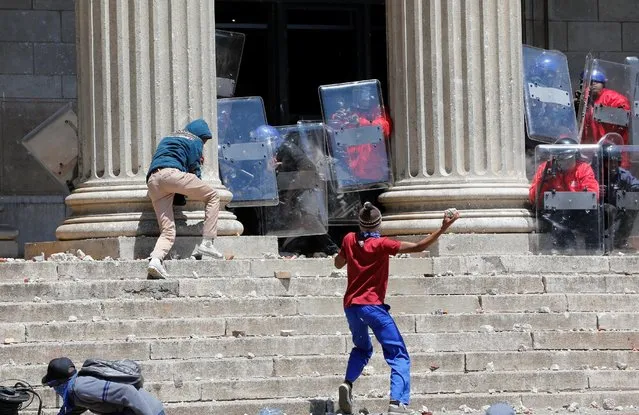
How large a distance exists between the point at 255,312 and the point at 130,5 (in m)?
3.62

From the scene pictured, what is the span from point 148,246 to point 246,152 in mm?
2113

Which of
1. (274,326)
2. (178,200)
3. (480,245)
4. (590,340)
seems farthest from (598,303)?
(178,200)

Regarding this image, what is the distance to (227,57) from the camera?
18594mm

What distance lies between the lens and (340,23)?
22625 millimetres

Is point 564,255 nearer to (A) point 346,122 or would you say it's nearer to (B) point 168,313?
Result: (A) point 346,122

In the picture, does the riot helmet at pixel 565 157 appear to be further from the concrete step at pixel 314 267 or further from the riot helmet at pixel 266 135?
the riot helmet at pixel 266 135

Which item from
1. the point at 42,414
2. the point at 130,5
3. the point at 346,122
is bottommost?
the point at 42,414

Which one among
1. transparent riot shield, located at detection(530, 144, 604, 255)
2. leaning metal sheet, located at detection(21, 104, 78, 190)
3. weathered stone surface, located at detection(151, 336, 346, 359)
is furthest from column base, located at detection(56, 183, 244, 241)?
transparent riot shield, located at detection(530, 144, 604, 255)

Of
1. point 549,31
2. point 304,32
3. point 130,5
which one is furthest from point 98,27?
point 549,31

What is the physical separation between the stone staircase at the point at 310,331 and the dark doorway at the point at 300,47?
22.6 ft

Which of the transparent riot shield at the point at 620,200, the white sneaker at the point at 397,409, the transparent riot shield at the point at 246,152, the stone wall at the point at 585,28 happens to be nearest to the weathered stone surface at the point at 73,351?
the white sneaker at the point at 397,409

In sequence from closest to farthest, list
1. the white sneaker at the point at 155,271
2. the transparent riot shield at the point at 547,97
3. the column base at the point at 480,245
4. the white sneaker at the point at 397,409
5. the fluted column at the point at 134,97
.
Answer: the white sneaker at the point at 397,409
the white sneaker at the point at 155,271
the fluted column at the point at 134,97
the column base at the point at 480,245
the transparent riot shield at the point at 547,97

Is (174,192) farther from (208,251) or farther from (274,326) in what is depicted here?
(274,326)

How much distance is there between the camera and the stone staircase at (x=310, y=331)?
13430 mm
